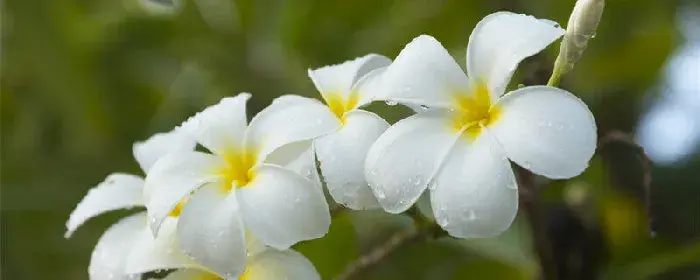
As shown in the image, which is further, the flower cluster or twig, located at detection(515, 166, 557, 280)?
twig, located at detection(515, 166, 557, 280)

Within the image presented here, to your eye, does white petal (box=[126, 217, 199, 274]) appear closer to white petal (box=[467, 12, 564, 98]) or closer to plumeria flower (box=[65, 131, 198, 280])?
plumeria flower (box=[65, 131, 198, 280])

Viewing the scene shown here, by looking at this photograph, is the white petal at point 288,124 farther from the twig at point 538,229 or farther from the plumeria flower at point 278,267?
the twig at point 538,229

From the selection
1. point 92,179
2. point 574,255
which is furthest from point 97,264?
point 92,179

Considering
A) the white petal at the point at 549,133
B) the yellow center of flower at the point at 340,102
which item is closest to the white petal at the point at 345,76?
the yellow center of flower at the point at 340,102

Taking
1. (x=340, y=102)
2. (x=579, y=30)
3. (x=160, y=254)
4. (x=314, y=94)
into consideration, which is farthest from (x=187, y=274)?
(x=314, y=94)

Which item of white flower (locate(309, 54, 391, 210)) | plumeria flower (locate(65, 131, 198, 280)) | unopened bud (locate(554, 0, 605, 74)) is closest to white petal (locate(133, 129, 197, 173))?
plumeria flower (locate(65, 131, 198, 280))

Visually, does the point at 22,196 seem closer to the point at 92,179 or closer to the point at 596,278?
the point at 92,179

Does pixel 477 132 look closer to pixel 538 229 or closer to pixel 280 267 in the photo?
pixel 280 267
